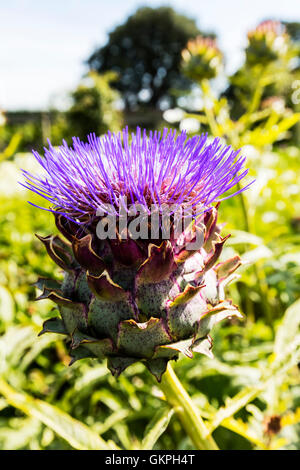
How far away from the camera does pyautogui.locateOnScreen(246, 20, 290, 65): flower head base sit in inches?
56.8

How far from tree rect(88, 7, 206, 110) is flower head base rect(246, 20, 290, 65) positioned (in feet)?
56.2

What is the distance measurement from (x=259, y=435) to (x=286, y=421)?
11 centimetres

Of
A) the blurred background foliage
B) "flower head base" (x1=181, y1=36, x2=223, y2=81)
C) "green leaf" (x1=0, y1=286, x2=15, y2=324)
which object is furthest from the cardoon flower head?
"flower head base" (x1=181, y1=36, x2=223, y2=81)

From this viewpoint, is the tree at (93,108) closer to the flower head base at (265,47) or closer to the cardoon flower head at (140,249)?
the flower head base at (265,47)

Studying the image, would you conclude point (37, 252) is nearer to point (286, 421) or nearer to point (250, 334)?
point (250, 334)

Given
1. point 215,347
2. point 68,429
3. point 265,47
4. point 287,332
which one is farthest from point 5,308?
point 265,47

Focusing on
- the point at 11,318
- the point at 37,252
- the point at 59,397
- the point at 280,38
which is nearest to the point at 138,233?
the point at 11,318

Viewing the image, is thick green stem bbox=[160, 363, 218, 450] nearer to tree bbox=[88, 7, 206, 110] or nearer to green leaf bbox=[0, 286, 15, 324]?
green leaf bbox=[0, 286, 15, 324]

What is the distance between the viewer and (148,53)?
60.4ft

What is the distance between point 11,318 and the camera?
1049 mm

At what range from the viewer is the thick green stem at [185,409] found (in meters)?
0.65

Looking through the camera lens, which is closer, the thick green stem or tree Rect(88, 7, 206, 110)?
the thick green stem

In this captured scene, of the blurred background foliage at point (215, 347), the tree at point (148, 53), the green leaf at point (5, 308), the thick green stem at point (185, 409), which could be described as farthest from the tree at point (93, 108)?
the tree at point (148, 53)

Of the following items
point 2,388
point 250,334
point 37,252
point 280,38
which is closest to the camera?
point 2,388
